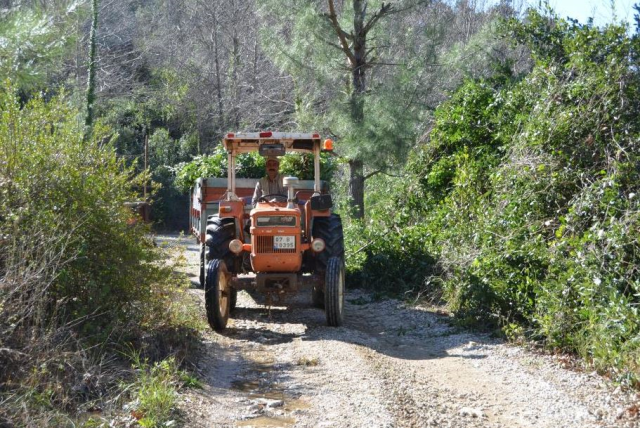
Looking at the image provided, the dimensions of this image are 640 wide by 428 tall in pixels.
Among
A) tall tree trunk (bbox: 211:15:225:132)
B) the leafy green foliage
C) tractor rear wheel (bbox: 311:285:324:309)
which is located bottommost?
tractor rear wheel (bbox: 311:285:324:309)

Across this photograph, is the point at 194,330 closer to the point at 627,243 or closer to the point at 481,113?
the point at 627,243

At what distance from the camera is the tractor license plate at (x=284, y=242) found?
31.1 ft

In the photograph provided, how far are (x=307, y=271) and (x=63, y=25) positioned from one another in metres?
7.81

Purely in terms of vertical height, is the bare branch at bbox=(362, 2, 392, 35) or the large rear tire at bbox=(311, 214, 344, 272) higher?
the bare branch at bbox=(362, 2, 392, 35)

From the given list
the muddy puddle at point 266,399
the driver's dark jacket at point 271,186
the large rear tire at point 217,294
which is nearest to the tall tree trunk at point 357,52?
the driver's dark jacket at point 271,186

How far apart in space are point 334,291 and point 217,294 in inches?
53.9

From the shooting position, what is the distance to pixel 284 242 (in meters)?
9.49

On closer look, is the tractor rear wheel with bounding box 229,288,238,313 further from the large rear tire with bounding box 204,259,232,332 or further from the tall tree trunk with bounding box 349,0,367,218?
the tall tree trunk with bounding box 349,0,367,218

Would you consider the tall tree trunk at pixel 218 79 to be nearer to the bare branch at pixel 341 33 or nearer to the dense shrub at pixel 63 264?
the bare branch at pixel 341 33

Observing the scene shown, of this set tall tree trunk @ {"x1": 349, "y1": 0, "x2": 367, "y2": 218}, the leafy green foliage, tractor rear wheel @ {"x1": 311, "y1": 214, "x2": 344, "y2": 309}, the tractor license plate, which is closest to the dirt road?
tractor rear wheel @ {"x1": 311, "y1": 214, "x2": 344, "y2": 309}

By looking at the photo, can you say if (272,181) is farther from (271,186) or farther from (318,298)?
(318,298)

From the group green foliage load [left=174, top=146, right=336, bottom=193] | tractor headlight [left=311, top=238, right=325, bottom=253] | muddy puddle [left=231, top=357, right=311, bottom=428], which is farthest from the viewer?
green foliage load [left=174, top=146, right=336, bottom=193]

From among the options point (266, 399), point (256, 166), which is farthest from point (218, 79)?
point (266, 399)

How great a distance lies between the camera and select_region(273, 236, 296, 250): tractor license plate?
31.1ft
